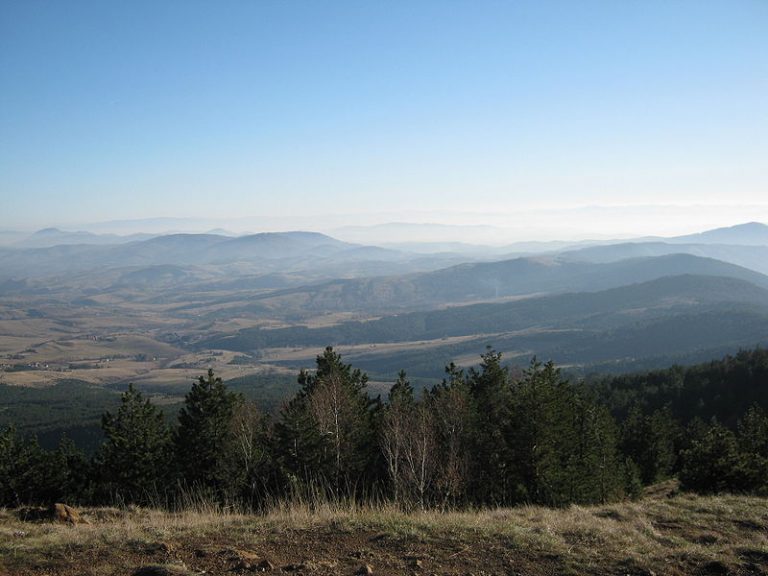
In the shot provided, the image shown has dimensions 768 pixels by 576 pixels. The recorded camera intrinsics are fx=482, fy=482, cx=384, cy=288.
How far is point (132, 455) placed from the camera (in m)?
26.2

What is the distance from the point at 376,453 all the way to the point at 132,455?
43.6ft

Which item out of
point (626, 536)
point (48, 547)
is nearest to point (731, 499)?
point (626, 536)

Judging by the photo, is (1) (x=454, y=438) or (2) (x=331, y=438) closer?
(1) (x=454, y=438)

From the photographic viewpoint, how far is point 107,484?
25.2 metres

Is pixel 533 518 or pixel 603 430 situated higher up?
pixel 533 518

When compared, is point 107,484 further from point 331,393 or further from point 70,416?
point 70,416

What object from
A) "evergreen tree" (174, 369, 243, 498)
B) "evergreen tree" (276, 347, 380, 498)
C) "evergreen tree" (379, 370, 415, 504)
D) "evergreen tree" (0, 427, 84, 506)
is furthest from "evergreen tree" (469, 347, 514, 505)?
"evergreen tree" (0, 427, 84, 506)

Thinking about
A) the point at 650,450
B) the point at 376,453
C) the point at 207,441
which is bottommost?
the point at 650,450

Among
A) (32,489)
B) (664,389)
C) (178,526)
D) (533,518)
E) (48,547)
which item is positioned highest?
(48,547)

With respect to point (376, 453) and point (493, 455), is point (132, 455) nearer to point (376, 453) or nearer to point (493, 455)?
point (376, 453)

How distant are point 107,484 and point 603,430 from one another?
27524 mm

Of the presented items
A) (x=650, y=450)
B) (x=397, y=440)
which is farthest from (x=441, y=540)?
(x=650, y=450)

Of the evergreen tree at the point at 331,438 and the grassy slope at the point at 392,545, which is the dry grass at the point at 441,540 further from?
the evergreen tree at the point at 331,438

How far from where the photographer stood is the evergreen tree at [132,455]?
84.7 feet
